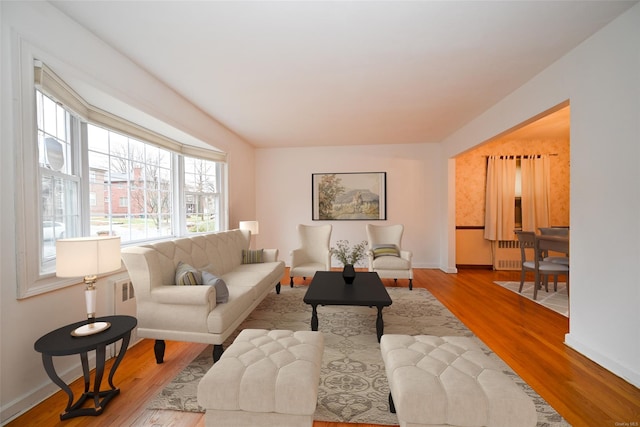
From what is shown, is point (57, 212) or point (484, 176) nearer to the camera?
point (57, 212)

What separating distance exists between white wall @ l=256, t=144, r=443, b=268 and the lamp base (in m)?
4.40

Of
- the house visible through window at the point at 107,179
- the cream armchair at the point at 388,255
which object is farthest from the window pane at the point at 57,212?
the cream armchair at the point at 388,255

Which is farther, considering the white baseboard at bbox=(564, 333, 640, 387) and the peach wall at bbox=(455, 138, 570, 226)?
the peach wall at bbox=(455, 138, 570, 226)

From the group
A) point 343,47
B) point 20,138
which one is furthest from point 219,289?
point 343,47

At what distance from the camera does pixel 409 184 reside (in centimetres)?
585

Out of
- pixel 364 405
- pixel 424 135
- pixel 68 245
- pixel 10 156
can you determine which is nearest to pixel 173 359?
pixel 68 245

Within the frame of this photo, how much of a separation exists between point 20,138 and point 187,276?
141 cm

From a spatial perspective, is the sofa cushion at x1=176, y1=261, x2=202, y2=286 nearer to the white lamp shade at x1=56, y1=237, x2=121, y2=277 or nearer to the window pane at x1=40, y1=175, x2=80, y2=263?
the white lamp shade at x1=56, y1=237, x2=121, y2=277

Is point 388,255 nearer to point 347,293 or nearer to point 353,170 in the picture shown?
point 347,293

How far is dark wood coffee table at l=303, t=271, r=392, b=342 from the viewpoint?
255 cm

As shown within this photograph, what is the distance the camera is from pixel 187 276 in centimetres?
231

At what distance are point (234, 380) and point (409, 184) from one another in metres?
5.33

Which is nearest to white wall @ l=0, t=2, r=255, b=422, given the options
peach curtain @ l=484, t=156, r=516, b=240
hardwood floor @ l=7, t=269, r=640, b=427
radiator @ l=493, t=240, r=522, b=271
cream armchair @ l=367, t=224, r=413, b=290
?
hardwood floor @ l=7, t=269, r=640, b=427

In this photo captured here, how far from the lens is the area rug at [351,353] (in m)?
1.70
